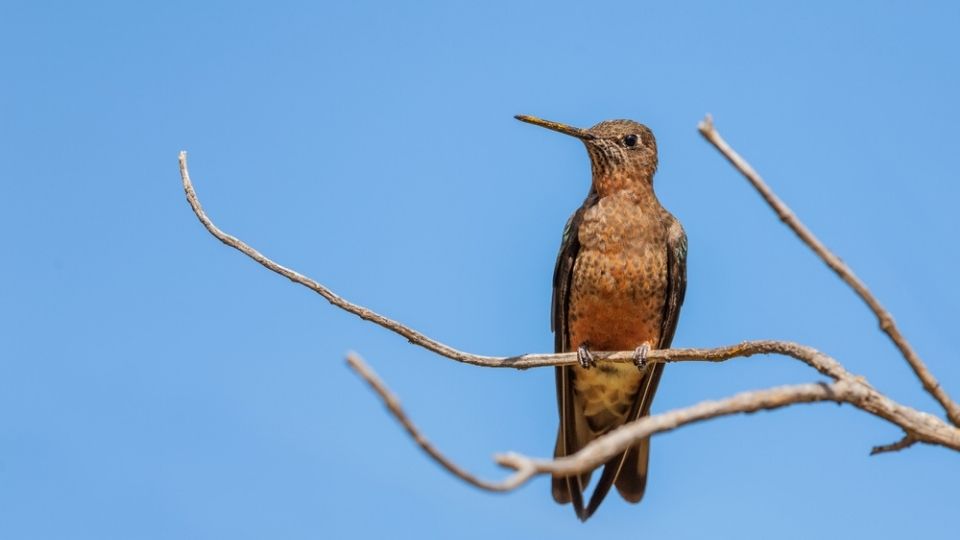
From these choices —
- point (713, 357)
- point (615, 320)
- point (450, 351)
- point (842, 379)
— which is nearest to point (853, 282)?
point (842, 379)

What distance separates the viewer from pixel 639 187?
9.20m

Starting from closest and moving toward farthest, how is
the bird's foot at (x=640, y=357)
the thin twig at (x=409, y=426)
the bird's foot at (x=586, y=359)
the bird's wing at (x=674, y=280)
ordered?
the thin twig at (x=409, y=426)
the bird's foot at (x=640, y=357)
the bird's foot at (x=586, y=359)
the bird's wing at (x=674, y=280)

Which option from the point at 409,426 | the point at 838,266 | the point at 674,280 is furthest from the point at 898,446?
the point at 674,280

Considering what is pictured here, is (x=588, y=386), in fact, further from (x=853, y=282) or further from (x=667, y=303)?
(x=853, y=282)

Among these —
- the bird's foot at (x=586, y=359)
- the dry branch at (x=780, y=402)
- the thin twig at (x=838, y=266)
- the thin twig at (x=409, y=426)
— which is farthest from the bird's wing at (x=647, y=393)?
the thin twig at (x=409, y=426)

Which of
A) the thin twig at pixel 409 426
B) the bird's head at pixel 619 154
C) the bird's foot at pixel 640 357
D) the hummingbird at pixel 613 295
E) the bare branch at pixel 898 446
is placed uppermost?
the bird's head at pixel 619 154

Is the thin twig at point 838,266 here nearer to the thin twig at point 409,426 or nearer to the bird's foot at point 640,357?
the thin twig at point 409,426

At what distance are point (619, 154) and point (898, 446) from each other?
5637 millimetres

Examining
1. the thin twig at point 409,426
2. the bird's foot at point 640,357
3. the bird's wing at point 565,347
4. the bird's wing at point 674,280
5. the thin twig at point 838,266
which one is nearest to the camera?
the thin twig at point 409,426

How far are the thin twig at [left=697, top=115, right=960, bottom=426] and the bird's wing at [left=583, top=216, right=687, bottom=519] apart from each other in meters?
5.17

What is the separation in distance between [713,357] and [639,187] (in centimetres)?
372

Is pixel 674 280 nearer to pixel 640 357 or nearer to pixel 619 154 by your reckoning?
pixel 619 154

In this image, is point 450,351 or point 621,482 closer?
point 450,351

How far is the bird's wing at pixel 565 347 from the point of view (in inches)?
342
